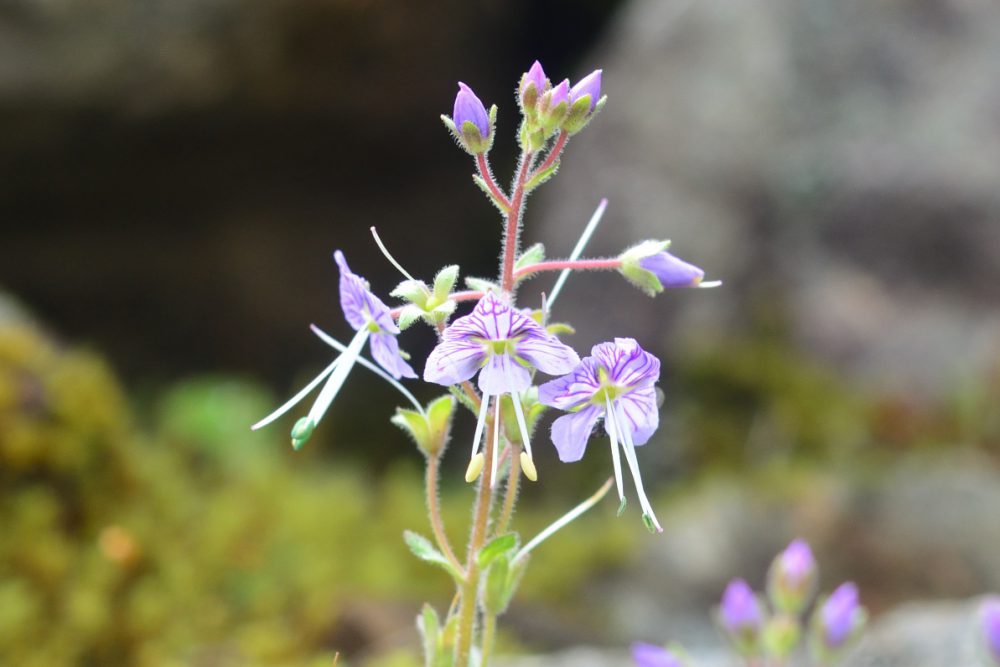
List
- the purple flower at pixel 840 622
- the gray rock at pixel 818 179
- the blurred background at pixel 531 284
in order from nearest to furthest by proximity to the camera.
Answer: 1. the purple flower at pixel 840 622
2. the blurred background at pixel 531 284
3. the gray rock at pixel 818 179

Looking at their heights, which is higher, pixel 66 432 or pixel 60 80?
pixel 60 80

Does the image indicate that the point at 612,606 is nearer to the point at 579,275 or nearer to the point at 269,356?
the point at 579,275

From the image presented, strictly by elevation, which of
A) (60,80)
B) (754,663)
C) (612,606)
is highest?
(60,80)

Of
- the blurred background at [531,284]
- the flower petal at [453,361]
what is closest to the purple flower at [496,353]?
the flower petal at [453,361]

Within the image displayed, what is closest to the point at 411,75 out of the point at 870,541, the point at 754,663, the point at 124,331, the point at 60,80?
the point at 60,80

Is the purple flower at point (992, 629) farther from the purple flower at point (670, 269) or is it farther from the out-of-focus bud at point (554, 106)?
the out-of-focus bud at point (554, 106)

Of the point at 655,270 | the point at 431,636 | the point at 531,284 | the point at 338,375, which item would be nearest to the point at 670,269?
the point at 655,270

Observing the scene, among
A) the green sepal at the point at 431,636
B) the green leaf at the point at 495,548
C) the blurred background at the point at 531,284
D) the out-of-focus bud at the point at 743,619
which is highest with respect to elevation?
the blurred background at the point at 531,284

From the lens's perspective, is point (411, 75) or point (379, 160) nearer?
point (411, 75)
